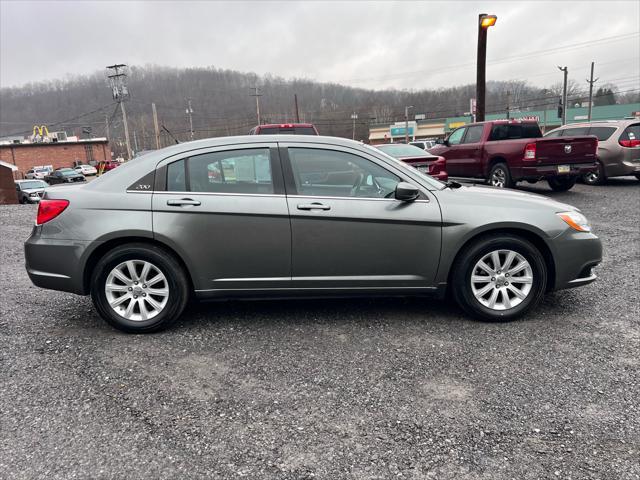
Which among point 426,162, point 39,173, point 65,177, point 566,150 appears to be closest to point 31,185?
point 65,177

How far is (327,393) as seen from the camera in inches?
115

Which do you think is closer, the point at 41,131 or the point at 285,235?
the point at 285,235

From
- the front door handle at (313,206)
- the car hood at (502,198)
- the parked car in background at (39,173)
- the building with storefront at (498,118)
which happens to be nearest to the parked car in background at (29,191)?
the parked car in background at (39,173)

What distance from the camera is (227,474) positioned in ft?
7.35

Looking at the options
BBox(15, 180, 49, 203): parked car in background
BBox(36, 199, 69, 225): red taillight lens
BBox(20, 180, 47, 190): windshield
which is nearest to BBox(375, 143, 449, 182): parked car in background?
BBox(36, 199, 69, 225): red taillight lens

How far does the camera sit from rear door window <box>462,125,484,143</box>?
11.5 metres

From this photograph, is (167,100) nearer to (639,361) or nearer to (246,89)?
(246,89)

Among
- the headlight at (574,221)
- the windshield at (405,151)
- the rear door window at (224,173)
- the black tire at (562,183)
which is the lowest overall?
the black tire at (562,183)

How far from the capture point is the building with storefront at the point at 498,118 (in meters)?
67.6

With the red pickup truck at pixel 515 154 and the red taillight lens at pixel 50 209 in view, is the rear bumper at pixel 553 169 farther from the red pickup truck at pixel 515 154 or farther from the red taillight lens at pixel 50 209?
the red taillight lens at pixel 50 209

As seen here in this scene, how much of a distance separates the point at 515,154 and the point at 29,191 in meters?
28.7

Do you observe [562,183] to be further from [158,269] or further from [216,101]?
[216,101]

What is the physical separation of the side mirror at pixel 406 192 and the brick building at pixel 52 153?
68457mm

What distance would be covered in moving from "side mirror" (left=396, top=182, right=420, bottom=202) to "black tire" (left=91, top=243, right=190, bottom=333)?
6.31 ft
